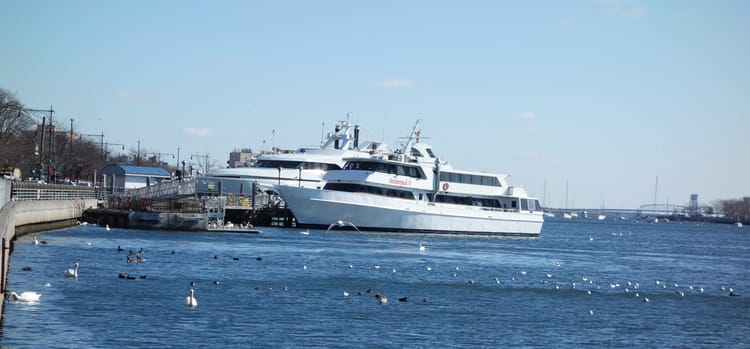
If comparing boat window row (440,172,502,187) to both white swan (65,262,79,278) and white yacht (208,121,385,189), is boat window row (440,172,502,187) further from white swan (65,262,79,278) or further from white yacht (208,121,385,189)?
white swan (65,262,79,278)

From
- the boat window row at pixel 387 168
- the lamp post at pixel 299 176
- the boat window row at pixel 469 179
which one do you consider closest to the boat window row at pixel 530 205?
the boat window row at pixel 469 179

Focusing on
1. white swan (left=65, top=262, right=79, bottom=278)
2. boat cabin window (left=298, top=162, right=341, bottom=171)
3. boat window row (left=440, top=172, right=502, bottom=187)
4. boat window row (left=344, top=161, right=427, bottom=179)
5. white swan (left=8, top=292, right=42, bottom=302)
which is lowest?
white swan (left=8, top=292, right=42, bottom=302)

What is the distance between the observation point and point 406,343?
23734 mm

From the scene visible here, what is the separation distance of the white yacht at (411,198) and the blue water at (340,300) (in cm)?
1466

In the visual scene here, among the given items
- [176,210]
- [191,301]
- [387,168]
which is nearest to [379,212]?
[387,168]

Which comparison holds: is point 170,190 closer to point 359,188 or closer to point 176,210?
point 176,210

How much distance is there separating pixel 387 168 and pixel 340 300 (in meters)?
40.2

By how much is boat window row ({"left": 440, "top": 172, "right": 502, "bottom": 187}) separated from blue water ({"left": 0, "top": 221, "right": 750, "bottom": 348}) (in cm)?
2130

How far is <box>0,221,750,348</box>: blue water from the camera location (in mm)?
23703

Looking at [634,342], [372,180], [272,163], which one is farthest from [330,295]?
[272,163]

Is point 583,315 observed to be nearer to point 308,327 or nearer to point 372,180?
point 308,327

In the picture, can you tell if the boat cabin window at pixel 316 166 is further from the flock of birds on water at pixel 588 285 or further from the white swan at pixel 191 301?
the white swan at pixel 191 301

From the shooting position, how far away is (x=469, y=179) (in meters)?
77.9

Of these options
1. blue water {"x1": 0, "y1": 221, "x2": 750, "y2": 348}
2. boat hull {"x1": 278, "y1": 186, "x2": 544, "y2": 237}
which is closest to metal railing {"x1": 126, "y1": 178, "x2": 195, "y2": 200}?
boat hull {"x1": 278, "y1": 186, "x2": 544, "y2": 237}
